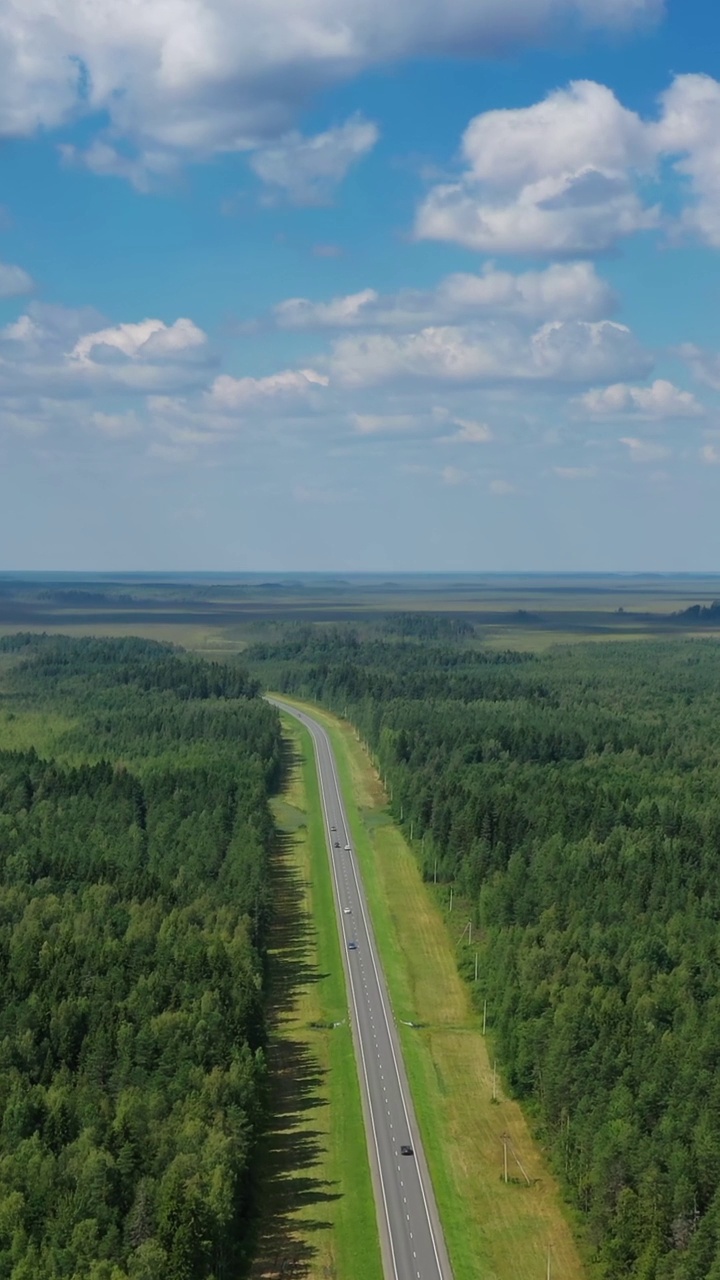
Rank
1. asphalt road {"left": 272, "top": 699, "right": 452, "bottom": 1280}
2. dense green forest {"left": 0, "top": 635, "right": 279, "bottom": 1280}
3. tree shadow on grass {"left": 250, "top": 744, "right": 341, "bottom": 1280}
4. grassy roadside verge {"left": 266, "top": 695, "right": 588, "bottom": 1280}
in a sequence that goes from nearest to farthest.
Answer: dense green forest {"left": 0, "top": 635, "right": 279, "bottom": 1280} < tree shadow on grass {"left": 250, "top": 744, "right": 341, "bottom": 1280} < asphalt road {"left": 272, "top": 699, "right": 452, "bottom": 1280} < grassy roadside verge {"left": 266, "top": 695, "right": 588, "bottom": 1280}

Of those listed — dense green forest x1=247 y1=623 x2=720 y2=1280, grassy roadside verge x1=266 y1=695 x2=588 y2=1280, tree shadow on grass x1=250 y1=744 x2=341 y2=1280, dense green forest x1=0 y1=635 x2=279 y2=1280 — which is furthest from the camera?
grassy roadside verge x1=266 y1=695 x2=588 y2=1280

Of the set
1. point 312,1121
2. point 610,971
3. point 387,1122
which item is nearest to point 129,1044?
point 312,1121

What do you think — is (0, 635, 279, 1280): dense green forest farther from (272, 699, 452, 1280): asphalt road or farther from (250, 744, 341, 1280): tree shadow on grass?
(272, 699, 452, 1280): asphalt road

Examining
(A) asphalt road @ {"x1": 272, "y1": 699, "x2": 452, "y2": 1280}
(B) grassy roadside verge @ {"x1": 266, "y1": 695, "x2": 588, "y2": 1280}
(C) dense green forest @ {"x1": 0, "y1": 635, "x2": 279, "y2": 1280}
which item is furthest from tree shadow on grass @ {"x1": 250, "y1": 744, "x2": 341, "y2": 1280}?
(B) grassy roadside verge @ {"x1": 266, "y1": 695, "x2": 588, "y2": 1280}

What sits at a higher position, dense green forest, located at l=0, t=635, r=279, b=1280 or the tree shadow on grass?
dense green forest, located at l=0, t=635, r=279, b=1280

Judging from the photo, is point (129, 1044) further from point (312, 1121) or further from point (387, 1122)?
point (387, 1122)

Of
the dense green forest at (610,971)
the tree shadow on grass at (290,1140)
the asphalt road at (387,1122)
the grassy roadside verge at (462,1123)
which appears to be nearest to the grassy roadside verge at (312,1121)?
the tree shadow on grass at (290,1140)
